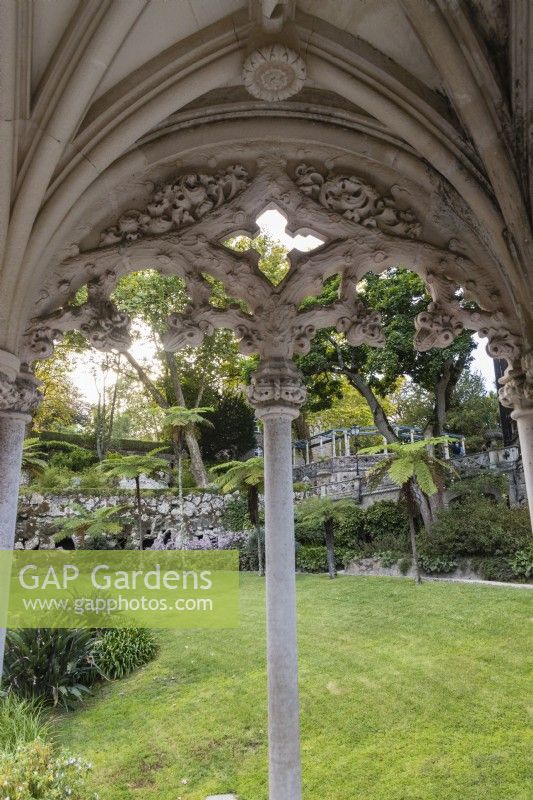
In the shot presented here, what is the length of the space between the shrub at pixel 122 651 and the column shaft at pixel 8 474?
12.1 ft

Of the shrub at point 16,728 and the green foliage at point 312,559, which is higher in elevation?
the green foliage at point 312,559

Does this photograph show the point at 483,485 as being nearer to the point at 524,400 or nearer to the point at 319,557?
the point at 319,557

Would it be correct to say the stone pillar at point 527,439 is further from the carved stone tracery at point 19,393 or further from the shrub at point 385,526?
the shrub at point 385,526

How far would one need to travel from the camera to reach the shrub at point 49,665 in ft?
17.4

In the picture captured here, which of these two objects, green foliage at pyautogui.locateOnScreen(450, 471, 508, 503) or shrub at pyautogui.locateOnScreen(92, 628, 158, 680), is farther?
green foliage at pyautogui.locateOnScreen(450, 471, 508, 503)

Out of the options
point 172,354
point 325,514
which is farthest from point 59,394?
point 325,514

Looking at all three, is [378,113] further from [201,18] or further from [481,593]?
[481,593]

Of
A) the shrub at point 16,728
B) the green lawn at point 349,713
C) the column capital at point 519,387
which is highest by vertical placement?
the column capital at point 519,387

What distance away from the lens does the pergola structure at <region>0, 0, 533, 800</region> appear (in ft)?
9.09

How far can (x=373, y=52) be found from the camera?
3.04m

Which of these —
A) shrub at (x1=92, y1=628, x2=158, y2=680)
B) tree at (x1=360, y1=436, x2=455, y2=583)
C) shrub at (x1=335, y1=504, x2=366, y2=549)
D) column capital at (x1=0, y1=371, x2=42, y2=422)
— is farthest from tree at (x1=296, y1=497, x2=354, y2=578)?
column capital at (x1=0, y1=371, x2=42, y2=422)

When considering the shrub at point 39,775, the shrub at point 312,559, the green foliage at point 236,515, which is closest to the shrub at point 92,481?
the green foliage at point 236,515

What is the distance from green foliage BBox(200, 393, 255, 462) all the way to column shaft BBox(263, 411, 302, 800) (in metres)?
15.8

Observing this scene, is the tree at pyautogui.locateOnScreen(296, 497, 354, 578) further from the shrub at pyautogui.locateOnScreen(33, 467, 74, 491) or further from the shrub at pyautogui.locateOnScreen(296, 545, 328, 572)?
the shrub at pyautogui.locateOnScreen(33, 467, 74, 491)
